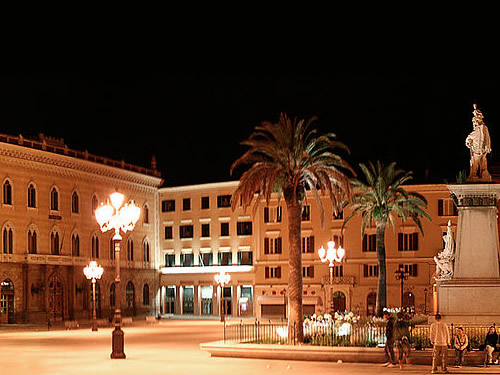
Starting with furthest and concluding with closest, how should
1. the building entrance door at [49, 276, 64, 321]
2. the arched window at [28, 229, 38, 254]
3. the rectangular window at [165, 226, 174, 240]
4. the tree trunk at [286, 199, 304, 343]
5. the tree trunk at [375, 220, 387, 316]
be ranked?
the rectangular window at [165, 226, 174, 240], the building entrance door at [49, 276, 64, 321], the arched window at [28, 229, 38, 254], the tree trunk at [375, 220, 387, 316], the tree trunk at [286, 199, 304, 343]

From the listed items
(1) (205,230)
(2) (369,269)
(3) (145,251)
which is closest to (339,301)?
(2) (369,269)

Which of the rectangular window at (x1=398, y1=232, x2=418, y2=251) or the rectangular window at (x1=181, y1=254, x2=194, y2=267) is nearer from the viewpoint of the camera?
the rectangular window at (x1=398, y1=232, x2=418, y2=251)

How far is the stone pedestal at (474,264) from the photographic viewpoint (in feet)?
103

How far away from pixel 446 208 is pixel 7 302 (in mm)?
36439

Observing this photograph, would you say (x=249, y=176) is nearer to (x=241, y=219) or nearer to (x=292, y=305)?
(x=292, y=305)


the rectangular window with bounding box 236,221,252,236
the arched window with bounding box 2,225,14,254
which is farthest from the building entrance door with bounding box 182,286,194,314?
the arched window with bounding box 2,225,14,254

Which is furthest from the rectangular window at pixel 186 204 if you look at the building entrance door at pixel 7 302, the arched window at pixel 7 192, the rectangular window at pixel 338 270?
the building entrance door at pixel 7 302

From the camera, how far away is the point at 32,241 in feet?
226

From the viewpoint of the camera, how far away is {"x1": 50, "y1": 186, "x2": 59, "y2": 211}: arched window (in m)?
71.5

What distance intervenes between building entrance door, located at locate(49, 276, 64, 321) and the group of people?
48143mm

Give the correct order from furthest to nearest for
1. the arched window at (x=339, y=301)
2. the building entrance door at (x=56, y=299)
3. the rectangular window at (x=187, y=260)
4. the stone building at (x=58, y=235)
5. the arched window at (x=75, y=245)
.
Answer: the rectangular window at (x=187, y=260) → the arched window at (x=339, y=301) → the arched window at (x=75, y=245) → the building entrance door at (x=56, y=299) → the stone building at (x=58, y=235)

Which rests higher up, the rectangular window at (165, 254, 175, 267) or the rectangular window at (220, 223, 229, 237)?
the rectangular window at (220, 223, 229, 237)

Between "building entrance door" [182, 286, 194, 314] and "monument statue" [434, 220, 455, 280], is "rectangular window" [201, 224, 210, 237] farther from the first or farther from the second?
"monument statue" [434, 220, 455, 280]

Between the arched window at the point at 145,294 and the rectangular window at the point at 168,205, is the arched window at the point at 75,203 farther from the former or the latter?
the rectangular window at the point at 168,205
